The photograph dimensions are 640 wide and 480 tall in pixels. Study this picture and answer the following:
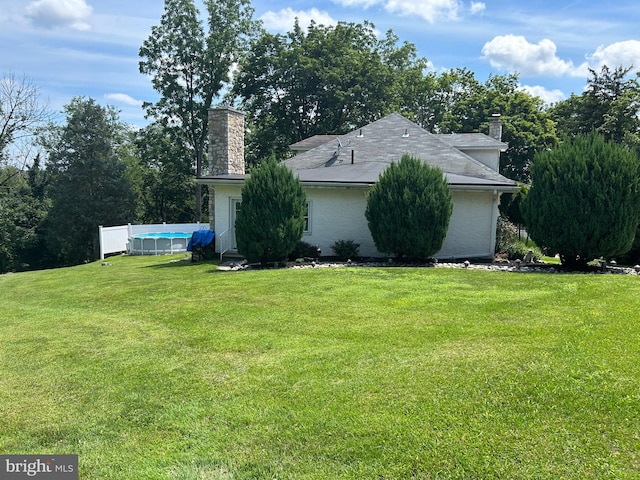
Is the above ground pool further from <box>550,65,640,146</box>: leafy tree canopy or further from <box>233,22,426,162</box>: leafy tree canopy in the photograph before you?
<box>550,65,640,146</box>: leafy tree canopy

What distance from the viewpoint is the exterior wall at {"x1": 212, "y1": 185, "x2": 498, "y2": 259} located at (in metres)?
13.7

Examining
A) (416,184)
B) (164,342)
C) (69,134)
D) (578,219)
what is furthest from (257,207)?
(69,134)

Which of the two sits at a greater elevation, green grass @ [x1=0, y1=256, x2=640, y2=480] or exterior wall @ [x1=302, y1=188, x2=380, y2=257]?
exterior wall @ [x1=302, y1=188, x2=380, y2=257]

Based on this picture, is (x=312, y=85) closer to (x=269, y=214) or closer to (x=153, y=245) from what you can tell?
(x=153, y=245)

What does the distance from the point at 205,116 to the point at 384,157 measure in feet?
70.8

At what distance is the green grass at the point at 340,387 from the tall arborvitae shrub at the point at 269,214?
4.46 metres

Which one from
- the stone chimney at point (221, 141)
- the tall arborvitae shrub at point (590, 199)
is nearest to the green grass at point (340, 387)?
the tall arborvitae shrub at point (590, 199)

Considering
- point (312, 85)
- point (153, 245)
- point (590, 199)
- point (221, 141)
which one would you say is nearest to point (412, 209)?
point (590, 199)

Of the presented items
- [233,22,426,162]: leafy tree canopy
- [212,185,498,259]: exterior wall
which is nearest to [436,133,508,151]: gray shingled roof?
[212,185,498,259]: exterior wall

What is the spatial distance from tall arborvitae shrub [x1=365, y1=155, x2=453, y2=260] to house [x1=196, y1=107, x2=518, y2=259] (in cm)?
128

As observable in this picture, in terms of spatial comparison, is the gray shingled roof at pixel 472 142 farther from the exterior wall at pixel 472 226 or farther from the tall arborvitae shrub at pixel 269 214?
the tall arborvitae shrub at pixel 269 214

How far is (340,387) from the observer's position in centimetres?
403

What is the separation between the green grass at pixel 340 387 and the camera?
301 centimetres

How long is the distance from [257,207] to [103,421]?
28.0 ft
